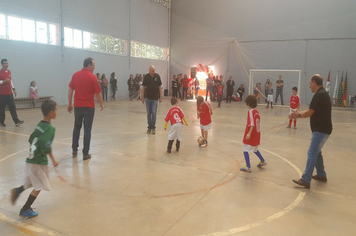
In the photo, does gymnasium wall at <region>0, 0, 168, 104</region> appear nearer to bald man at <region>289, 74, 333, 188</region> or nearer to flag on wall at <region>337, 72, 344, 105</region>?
bald man at <region>289, 74, 333, 188</region>

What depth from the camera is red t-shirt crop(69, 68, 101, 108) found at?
19.4ft

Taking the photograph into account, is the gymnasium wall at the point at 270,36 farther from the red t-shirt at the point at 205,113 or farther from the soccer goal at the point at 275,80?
the red t-shirt at the point at 205,113

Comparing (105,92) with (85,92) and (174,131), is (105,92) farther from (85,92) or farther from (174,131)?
(85,92)

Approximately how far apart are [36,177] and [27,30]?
46.3 ft

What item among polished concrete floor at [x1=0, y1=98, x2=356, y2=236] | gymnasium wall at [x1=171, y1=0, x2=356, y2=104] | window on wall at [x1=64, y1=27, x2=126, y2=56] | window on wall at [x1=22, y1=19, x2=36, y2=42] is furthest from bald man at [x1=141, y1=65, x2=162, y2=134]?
gymnasium wall at [x1=171, y1=0, x2=356, y2=104]

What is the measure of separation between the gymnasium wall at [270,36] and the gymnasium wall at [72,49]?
3.59 meters

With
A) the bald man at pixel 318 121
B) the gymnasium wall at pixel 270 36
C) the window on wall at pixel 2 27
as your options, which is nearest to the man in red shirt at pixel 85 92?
the bald man at pixel 318 121

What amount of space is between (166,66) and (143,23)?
5.08 meters

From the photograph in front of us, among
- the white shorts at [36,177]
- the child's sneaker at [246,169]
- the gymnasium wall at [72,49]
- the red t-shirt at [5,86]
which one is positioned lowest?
the child's sneaker at [246,169]

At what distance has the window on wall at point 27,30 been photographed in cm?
1402

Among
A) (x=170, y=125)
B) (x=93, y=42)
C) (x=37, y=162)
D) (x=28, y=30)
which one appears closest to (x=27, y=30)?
(x=28, y=30)

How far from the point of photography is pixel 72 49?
17438 millimetres

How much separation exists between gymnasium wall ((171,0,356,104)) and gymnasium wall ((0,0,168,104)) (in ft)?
11.8

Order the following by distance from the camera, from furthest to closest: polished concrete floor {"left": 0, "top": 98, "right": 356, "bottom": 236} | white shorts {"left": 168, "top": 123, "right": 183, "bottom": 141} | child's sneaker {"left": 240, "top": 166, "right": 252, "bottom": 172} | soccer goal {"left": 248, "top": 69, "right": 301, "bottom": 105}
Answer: soccer goal {"left": 248, "top": 69, "right": 301, "bottom": 105}
white shorts {"left": 168, "top": 123, "right": 183, "bottom": 141}
child's sneaker {"left": 240, "top": 166, "right": 252, "bottom": 172}
polished concrete floor {"left": 0, "top": 98, "right": 356, "bottom": 236}
